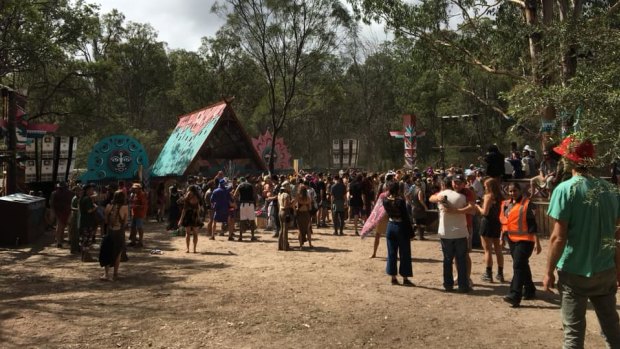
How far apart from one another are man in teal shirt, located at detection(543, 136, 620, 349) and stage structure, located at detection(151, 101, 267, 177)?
20.5 meters

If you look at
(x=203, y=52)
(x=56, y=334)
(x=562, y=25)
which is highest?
(x=203, y=52)

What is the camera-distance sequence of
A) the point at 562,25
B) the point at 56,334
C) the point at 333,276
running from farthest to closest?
1. the point at 562,25
2. the point at 333,276
3. the point at 56,334

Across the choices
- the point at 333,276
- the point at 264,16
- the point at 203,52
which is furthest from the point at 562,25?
the point at 203,52

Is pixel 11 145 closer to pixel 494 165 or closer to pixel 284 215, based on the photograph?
pixel 284 215

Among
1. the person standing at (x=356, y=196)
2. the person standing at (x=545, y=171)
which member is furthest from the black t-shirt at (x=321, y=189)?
the person standing at (x=545, y=171)

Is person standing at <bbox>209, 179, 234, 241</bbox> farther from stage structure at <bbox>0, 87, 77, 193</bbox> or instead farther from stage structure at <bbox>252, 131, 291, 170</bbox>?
stage structure at <bbox>252, 131, 291, 170</bbox>

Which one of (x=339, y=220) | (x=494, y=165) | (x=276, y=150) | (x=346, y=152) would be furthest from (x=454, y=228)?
Answer: (x=276, y=150)

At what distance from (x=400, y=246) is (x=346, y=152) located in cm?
2266

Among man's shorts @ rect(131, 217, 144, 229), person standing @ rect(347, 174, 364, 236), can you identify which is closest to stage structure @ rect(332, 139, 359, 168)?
person standing @ rect(347, 174, 364, 236)

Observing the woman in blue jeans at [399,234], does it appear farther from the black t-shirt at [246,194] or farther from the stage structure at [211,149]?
the stage structure at [211,149]

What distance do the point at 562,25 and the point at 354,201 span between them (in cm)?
702

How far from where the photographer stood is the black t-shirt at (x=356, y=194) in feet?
46.4

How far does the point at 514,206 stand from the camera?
6.70 m

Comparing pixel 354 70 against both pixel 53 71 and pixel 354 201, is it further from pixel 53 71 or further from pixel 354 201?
pixel 354 201
